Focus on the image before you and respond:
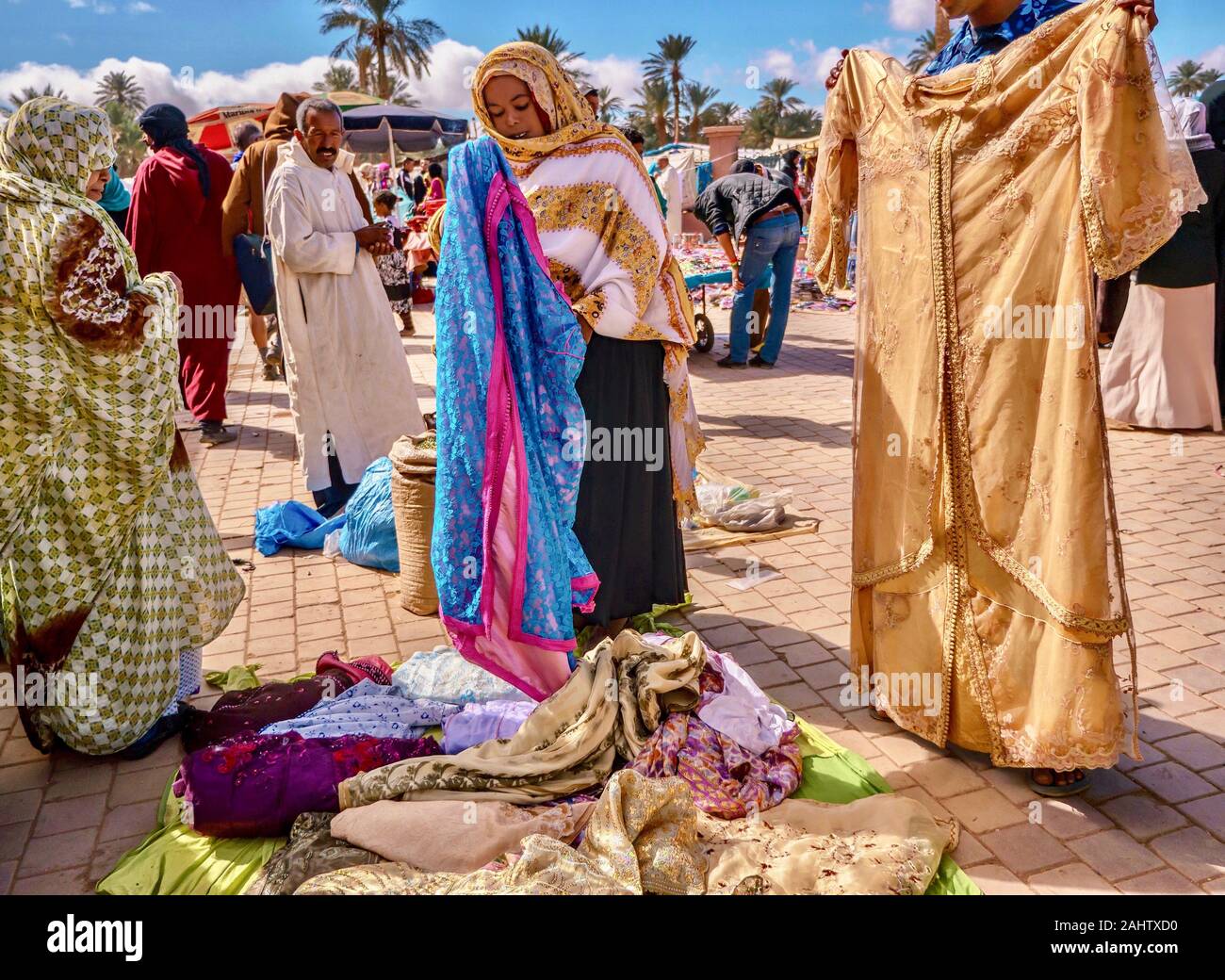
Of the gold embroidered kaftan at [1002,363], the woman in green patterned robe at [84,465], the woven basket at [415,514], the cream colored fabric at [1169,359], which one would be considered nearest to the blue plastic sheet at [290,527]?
the woven basket at [415,514]

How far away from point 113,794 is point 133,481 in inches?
39.6

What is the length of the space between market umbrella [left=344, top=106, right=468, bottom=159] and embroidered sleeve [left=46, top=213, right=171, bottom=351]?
17.1 metres

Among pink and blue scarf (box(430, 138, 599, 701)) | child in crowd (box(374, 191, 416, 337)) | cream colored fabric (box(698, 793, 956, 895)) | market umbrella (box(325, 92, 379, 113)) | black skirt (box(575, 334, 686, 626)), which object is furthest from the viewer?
market umbrella (box(325, 92, 379, 113))

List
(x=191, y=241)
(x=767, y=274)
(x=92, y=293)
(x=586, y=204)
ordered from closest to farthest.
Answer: (x=92, y=293)
(x=586, y=204)
(x=191, y=241)
(x=767, y=274)

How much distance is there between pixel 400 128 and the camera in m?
20.6

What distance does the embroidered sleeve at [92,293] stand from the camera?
285 cm

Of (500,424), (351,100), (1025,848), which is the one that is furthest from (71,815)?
(351,100)

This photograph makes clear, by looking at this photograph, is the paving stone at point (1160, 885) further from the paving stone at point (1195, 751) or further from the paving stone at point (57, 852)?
the paving stone at point (57, 852)

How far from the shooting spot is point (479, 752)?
296cm

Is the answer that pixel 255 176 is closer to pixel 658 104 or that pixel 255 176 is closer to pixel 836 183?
pixel 836 183

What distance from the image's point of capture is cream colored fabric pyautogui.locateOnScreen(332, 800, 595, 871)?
2549mm

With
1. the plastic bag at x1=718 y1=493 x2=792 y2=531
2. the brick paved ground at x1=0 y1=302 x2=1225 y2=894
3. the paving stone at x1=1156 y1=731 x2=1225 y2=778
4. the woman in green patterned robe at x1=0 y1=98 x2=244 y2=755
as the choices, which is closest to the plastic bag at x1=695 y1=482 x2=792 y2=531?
the plastic bag at x1=718 y1=493 x2=792 y2=531

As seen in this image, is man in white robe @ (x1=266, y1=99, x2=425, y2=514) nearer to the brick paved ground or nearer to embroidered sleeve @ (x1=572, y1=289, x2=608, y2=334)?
the brick paved ground

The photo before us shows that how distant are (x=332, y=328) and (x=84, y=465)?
2.45 m
